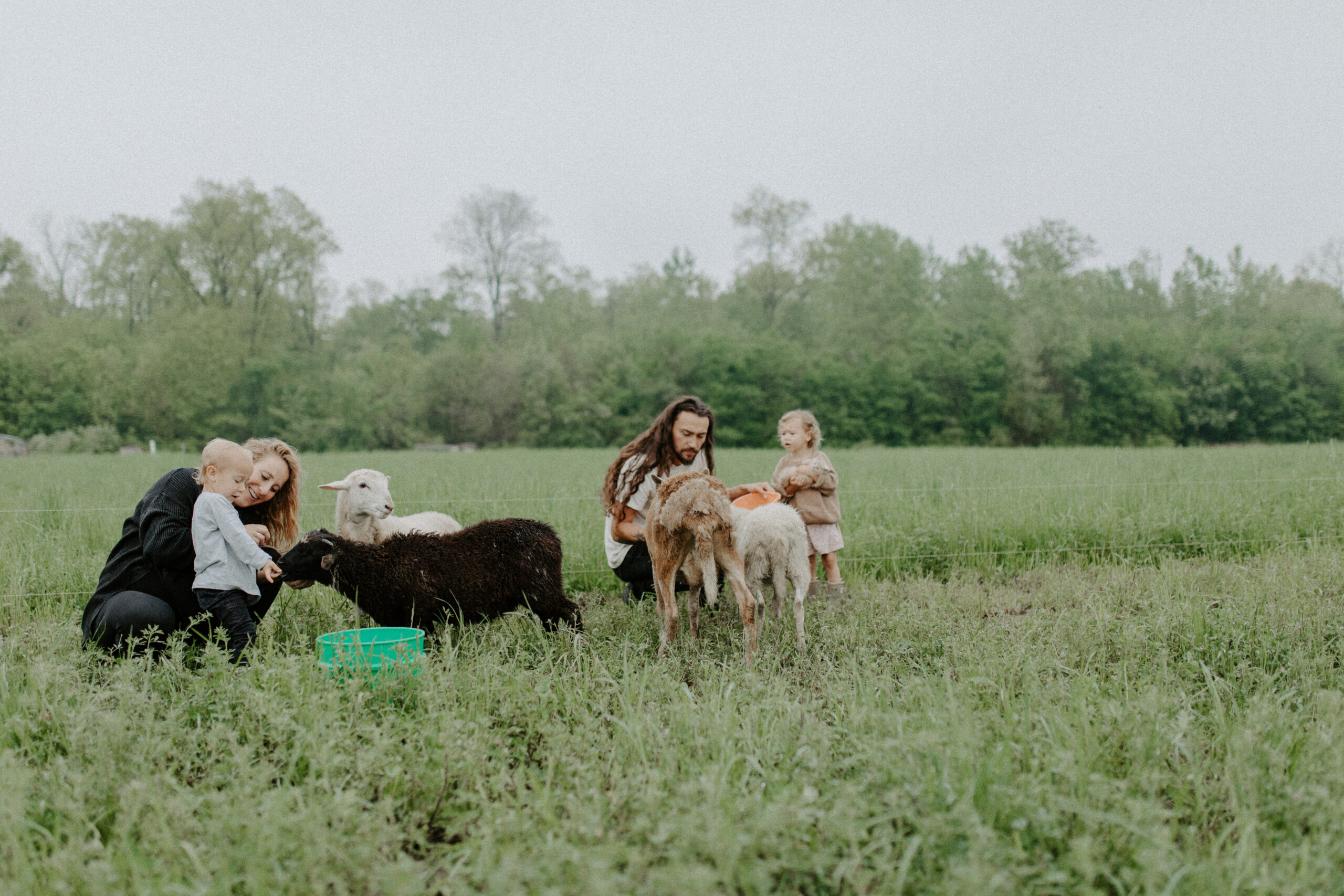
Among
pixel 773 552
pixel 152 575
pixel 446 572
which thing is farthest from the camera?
pixel 773 552

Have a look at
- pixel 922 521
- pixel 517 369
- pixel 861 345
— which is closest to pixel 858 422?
pixel 861 345

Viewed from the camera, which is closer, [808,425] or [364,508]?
[364,508]

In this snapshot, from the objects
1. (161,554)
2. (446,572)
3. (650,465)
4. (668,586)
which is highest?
(650,465)

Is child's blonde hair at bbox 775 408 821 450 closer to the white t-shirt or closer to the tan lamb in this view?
the white t-shirt

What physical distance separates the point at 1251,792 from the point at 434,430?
4206 centimetres

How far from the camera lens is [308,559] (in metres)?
4.86

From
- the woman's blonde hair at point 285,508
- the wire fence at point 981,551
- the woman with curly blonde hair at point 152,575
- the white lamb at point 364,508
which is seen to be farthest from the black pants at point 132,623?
the wire fence at point 981,551

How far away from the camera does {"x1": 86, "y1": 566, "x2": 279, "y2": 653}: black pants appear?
14.2ft

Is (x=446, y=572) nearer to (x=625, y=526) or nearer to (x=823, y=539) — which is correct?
(x=625, y=526)

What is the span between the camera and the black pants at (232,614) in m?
4.44

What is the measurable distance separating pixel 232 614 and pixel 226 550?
39 cm

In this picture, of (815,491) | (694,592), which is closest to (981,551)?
(815,491)

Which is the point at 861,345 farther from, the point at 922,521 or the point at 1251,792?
the point at 1251,792

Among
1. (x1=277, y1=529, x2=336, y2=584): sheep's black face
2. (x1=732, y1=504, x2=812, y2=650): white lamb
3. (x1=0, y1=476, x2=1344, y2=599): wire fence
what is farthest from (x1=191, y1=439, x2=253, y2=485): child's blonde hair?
(x1=732, y1=504, x2=812, y2=650): white lamb
